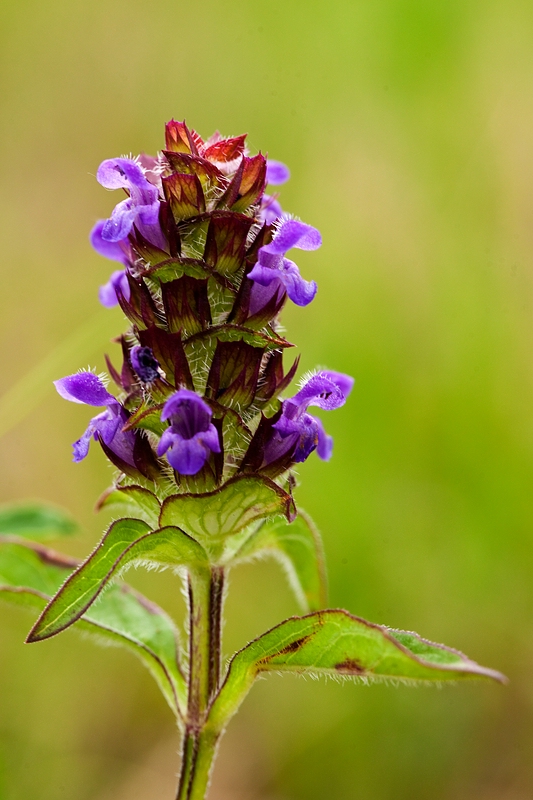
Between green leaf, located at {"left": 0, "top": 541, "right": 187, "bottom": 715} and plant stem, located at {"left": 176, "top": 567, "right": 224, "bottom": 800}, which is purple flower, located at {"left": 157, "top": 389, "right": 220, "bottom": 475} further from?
green leaf, located at {"left": 0, "top": 541, "right": 187, "bottom": 715}

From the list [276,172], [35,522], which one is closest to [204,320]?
[276,172]

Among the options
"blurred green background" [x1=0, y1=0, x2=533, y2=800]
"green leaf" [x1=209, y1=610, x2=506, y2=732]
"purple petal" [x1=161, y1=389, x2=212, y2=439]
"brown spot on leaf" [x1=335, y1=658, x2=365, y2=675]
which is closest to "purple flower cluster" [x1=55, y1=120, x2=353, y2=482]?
"purple petal" [x1=161, y1=389, x2=212, y2=439]

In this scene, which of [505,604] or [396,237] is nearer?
[505,604]

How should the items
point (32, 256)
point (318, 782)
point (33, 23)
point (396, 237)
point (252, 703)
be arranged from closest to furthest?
point (318, 782)
point (252, 703)
point (396, 237)
point (32, 256)
point (33, 23)

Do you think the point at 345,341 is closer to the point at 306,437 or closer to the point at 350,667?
the point at 306,437

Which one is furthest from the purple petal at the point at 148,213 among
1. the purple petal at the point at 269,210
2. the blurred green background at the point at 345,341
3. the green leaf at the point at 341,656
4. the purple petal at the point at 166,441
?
the blurred green background at the point at 345,341

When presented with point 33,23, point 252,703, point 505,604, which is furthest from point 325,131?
point 252,703

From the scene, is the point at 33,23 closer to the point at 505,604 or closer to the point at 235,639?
the point at 235,639
